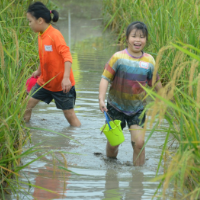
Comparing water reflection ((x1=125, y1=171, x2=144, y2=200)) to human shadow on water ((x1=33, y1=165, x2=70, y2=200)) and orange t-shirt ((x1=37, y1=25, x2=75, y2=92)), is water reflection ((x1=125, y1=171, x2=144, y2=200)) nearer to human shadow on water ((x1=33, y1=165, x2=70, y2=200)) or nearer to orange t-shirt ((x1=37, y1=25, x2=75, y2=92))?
human shadow on water ((x1=33, y1=165, x2=70, y2=200))

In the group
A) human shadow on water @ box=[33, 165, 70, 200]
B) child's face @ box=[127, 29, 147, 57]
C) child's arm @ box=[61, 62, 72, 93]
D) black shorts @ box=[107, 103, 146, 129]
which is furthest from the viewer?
child's arm @ box=[61, 62, 72, 93]

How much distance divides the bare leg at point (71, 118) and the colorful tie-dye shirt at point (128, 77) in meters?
1.14

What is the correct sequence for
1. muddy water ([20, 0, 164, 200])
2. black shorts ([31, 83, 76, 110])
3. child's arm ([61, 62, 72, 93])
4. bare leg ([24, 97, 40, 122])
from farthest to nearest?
bare leg ([24, 97, 40, 122]) → black shorts ([31, 83, 76, 110]) → child's arm ([61, 62, 72, 93]) → muddy water ([20, 0, 164, 200])

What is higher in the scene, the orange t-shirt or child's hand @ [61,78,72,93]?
the orange t-shirt

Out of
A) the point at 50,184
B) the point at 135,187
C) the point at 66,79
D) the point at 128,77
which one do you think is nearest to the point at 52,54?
the point at 66,79

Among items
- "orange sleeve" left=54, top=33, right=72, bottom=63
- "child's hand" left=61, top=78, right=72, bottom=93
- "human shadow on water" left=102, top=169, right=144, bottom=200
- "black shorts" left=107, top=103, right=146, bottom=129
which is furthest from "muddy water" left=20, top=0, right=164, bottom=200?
"orange sleeve" left=54, top=33, right=72, bottom=63

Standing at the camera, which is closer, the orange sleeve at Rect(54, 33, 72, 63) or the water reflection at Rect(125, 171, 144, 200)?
the water reflection at Rect(125, 171, 144, 200)

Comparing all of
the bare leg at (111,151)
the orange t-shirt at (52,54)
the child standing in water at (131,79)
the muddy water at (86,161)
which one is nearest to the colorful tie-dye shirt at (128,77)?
the child standing in water at (131,79)

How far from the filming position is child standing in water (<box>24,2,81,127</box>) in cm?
417

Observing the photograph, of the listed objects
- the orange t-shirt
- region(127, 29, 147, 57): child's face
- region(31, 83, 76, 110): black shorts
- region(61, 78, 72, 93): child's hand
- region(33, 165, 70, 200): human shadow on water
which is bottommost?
region(33, 165, 70, 200): human shadow on water

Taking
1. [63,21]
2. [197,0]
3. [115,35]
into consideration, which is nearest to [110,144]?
[197,0]

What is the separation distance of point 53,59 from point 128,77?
1.25 m

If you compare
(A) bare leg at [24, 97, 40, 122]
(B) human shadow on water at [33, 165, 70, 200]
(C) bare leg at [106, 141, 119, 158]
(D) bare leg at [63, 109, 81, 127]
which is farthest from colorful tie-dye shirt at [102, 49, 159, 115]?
(A) bare leg at [24, 97, 40, 122]

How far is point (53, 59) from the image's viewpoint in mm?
4258
